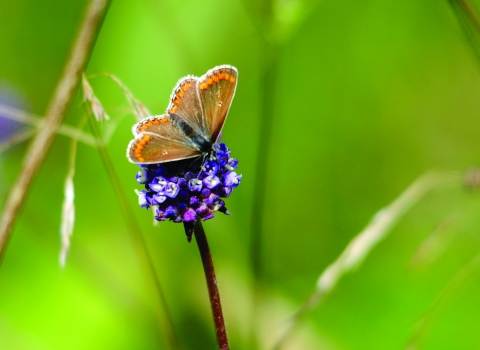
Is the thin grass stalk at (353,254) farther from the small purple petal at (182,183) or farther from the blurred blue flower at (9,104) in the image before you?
the blurred blue flower at (9,104)


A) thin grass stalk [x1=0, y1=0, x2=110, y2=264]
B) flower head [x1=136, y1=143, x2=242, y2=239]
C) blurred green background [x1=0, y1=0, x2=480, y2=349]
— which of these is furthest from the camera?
blurred green background [x1=0, y1=0, x2=480, y2=349]

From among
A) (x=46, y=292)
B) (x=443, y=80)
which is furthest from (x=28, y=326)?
(x=443, y=80)

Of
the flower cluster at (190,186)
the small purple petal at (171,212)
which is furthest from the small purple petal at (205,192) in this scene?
the small purple petal at (171,212)

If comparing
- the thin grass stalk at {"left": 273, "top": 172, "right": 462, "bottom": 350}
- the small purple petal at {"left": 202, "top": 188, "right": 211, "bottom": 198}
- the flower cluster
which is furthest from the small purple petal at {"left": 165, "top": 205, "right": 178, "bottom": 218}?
the thin grass stalk at {"left": 273, "top": 172, "right": 462, "bottom": 350}

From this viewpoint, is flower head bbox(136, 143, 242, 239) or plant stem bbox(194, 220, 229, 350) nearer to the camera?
plant stem bbox(194, 220, 229, 350)

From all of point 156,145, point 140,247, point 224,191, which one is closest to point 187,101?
point 156,145

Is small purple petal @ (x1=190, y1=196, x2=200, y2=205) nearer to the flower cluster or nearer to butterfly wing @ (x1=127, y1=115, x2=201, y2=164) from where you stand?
the flower cluster

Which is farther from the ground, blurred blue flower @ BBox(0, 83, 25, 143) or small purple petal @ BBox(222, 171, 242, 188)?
→ blurred blue flower @ BBox(0, 83, 25, 143)
